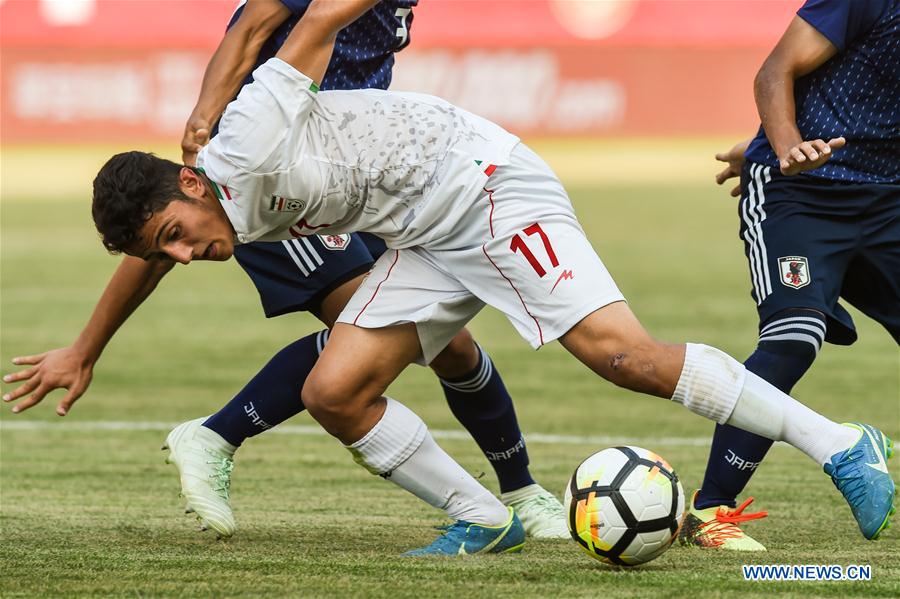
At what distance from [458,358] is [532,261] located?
924 mm

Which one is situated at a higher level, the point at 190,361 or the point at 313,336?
the point at 313,336

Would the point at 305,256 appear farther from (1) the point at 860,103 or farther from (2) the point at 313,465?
(1) the point at 860,103

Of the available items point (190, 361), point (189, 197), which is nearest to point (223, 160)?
→ point (189, 197)

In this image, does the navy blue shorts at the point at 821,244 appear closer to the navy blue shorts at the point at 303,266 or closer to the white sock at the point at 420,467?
the white sock at the point at 420,467

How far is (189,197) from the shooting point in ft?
14.1

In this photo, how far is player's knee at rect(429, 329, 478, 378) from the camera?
513cm

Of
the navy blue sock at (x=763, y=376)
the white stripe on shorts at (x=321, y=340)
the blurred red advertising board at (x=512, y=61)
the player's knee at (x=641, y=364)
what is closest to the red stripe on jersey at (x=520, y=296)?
the player's knee at (x=641, y=364)

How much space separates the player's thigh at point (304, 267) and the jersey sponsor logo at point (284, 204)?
817 millimetres

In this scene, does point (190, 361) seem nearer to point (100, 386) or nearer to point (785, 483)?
point (100, 386)

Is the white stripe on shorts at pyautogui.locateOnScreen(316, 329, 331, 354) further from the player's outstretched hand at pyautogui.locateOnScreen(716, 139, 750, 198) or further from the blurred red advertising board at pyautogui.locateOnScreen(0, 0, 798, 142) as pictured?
the blurred red advertising board at pyautogui.locateOnScreen(0, 0, 798, 142)

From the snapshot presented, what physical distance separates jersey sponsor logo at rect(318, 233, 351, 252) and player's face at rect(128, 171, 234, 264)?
83 cm

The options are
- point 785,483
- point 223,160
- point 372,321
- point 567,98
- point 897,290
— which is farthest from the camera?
point 567,98

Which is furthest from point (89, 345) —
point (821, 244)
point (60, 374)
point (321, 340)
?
point (821, 244)

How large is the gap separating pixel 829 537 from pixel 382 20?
2327 millimetres
